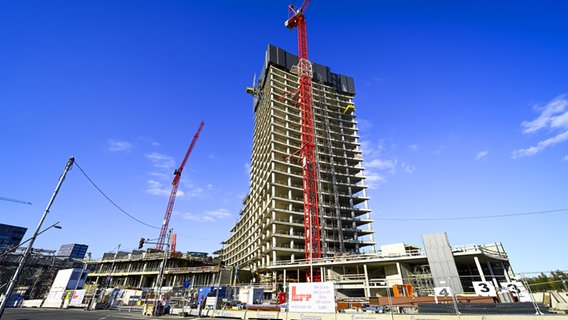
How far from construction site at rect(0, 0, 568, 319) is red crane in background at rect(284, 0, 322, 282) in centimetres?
27

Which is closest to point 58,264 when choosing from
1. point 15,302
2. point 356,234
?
point 15,302

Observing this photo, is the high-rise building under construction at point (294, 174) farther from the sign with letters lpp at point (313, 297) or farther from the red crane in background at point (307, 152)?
the sign with letters lpp at point (313, 297)

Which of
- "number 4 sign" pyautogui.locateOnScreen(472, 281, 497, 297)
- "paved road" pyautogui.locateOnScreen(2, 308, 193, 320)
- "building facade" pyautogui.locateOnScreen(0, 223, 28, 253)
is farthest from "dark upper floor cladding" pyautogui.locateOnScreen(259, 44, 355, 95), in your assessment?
"building facade" pyautogui.locateOnScreen(0, 223, 28, 253)

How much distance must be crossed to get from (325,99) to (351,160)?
2301 cm

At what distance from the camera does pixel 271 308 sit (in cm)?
2320

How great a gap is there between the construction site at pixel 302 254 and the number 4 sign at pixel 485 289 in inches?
3.5

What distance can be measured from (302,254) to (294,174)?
787 inches

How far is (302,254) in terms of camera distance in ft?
187

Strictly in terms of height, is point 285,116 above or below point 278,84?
below

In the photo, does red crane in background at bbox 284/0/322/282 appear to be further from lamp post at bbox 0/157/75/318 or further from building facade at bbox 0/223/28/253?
building facade at bbox 0/223/28/253

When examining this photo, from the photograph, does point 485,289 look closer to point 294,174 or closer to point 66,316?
point 66,316

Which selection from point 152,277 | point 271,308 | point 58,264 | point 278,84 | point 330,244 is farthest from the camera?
point 278,84

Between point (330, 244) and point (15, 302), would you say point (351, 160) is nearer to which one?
point (330, 244)

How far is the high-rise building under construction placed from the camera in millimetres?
59406
